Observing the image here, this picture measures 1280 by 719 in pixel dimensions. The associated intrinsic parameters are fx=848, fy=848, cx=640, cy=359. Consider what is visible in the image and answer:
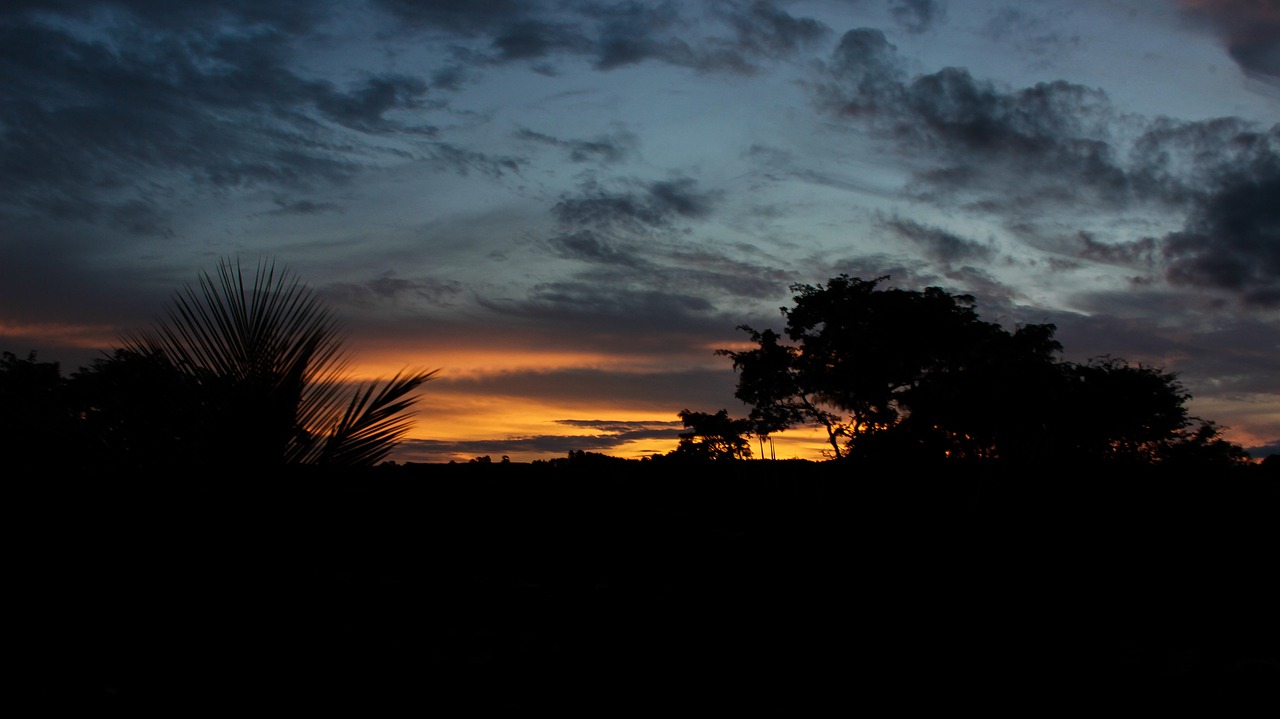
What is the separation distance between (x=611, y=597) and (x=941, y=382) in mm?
25350

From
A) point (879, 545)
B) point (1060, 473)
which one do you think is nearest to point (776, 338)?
point (1060, 473)

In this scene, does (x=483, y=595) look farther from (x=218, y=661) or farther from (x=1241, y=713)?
(x=1241, y=713)

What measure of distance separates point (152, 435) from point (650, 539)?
445 cm

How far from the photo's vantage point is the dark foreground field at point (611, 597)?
165 inches

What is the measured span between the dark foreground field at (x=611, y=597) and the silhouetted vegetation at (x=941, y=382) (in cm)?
1716

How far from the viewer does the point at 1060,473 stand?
10133 mm

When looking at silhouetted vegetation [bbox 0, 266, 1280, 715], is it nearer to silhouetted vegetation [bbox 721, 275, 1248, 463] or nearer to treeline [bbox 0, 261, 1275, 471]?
treeline [bbox 0, 261, 1275, 471]

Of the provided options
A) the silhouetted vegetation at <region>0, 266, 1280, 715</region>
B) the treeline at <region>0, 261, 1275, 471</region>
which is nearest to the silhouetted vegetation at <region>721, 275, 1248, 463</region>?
the treeline at <region>0, 261, 1275, 471</region>

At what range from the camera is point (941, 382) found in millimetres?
29109

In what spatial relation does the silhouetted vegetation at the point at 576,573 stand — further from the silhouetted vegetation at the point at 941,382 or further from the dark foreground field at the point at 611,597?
the silhouetted vegetation at the point at 941,382

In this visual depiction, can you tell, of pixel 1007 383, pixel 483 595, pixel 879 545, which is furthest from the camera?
pixel 1007 383

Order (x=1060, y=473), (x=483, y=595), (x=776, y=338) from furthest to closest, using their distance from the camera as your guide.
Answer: (x=776, y=338) < (x=1060, y=473) < (x=483, y=595)

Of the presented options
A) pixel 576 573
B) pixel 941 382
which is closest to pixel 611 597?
pixel 576 573

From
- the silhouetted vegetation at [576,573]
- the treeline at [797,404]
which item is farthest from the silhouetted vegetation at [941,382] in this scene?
the silhouetted vegetation at [576,573]
